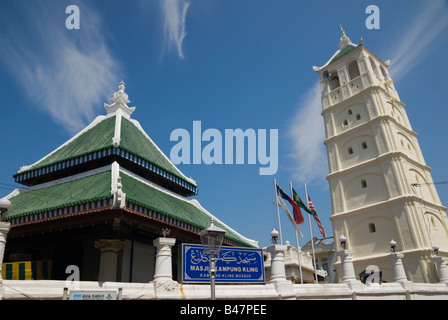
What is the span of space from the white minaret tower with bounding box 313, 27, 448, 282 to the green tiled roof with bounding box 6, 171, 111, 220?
22421 millimetres

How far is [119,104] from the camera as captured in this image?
79.0 feet

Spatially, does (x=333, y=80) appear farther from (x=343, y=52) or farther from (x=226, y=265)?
(x=226, y=265)

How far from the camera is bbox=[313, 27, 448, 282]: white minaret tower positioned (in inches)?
1064

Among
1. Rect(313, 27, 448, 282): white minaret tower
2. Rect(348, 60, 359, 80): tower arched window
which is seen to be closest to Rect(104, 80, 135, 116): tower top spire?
Rect(313, 27, 448, 282): white minaret tower

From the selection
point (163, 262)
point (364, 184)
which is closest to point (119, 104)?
point (163, 262)

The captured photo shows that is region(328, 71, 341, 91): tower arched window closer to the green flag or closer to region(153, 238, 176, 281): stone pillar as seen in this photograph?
the green flag

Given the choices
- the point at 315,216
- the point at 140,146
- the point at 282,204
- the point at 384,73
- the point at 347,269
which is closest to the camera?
the point at 347,269

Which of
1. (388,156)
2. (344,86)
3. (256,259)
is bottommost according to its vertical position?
(256,259)

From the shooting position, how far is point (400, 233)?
27.0 metres

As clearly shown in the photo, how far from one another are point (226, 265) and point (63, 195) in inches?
332

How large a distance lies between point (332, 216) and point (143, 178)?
64.5 ft
